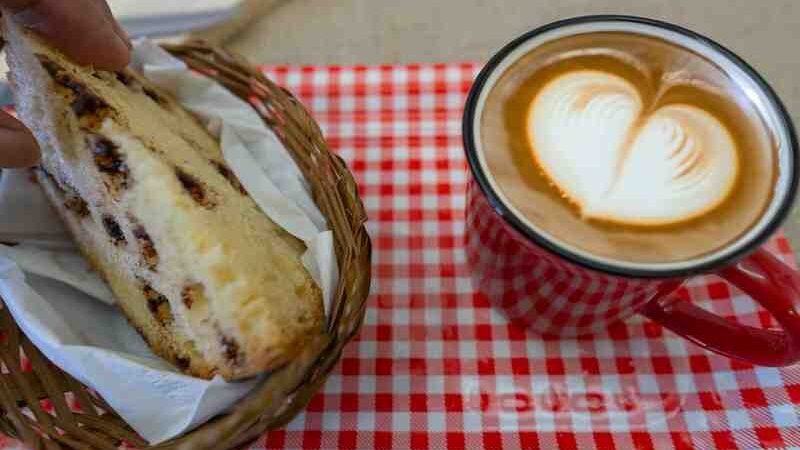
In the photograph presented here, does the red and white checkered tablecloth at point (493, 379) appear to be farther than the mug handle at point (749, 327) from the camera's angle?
Yes

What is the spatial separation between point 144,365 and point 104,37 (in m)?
0.33

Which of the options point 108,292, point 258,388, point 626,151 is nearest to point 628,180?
point 626,151

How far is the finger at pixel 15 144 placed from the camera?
2.13 feet

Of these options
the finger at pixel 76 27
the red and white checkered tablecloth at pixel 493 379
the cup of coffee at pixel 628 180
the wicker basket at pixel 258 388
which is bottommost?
the red and white checkered tablecloth at pixel 493 379

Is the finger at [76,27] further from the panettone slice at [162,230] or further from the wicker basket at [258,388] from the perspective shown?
the wicker basket at [258,388]

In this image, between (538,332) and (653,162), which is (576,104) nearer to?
(653,162)

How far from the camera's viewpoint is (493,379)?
77cm

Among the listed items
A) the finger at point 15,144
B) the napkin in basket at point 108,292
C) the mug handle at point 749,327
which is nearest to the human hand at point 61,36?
the finger at point 15,144

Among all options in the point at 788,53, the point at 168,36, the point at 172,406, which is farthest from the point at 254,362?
the point at 788,53

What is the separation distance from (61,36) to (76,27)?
17mm

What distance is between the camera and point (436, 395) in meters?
0.76

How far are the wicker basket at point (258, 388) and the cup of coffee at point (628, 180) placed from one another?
0.13m

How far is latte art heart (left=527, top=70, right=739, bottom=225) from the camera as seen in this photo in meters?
0.65

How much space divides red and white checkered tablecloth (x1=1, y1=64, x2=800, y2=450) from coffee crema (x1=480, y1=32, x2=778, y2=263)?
0.20 m
